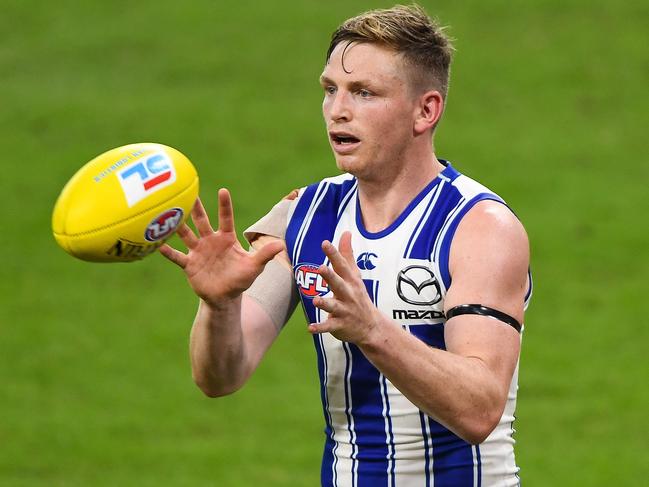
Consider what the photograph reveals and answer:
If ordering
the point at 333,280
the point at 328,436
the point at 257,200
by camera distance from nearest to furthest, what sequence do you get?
the point at 333,280, the point at 328,436, the point at 257,200

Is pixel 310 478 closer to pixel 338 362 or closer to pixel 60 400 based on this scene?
pixel 60 400

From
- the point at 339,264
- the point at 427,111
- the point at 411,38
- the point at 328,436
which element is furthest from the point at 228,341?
the point at 411,38

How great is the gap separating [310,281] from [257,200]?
9726mm

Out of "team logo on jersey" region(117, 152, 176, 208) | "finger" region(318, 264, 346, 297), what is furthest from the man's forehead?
"finger" region(318, 264, 346, 297)

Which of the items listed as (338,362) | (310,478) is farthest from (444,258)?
(310,478)

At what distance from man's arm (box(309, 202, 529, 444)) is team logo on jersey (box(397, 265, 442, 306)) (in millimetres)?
120

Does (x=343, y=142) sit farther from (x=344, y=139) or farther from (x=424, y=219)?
(x=424, y=219)

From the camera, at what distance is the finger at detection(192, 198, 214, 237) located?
198 inches

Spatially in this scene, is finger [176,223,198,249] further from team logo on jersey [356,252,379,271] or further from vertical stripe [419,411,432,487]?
vertical stripe [419,411,432,487]

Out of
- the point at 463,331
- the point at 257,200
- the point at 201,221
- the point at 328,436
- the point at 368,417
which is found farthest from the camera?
the point at 257,200

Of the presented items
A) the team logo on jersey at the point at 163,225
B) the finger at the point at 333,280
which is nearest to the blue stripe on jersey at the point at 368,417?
the team logo on jersey at the point at 163,225

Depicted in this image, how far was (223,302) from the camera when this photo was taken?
→ 5062 millimetres

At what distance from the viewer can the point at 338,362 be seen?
5.29m

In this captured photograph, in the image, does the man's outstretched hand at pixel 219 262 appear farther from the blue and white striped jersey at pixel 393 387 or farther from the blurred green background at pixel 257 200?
the blurred green background at pixel 257 200
